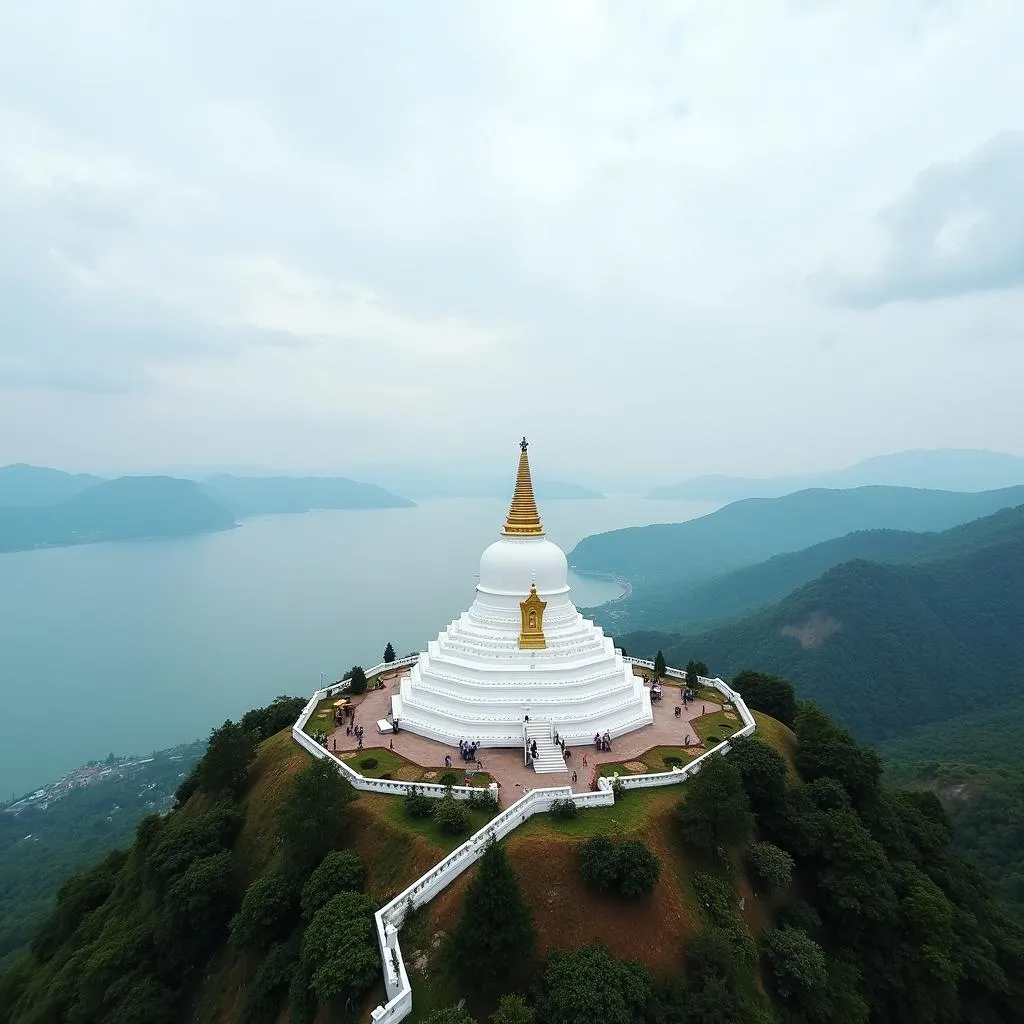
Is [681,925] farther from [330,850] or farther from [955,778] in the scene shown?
[955,778]

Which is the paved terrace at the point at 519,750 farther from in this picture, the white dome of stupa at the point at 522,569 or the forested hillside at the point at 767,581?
the forested hillside at the point at 767,581

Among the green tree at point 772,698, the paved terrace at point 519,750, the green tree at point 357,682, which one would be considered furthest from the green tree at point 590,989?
the green tree at point 357,682

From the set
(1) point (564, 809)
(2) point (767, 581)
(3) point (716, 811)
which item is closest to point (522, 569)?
(1) point (564, 809)

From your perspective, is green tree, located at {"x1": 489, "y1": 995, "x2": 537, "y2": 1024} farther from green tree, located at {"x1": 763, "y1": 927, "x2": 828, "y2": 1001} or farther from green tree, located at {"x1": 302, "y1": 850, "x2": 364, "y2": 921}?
green tree, located at {"x1": 763, "y1": 927, "x2": 828, "y2": 1001}

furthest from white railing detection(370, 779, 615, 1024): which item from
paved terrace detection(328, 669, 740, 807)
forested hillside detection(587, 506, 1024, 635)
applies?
forested hillside detection(587, 506, 1024, 635)

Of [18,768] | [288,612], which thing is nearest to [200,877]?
[18,768]

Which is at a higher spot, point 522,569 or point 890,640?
point 522,569

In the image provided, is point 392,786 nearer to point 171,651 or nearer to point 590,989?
point 590,989
